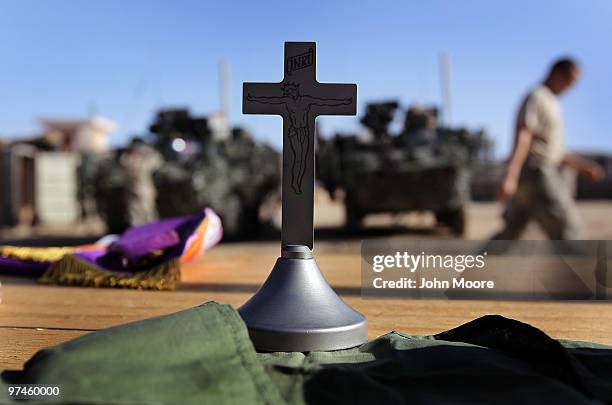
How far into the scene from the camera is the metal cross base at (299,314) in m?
0.68

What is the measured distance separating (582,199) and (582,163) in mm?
16971

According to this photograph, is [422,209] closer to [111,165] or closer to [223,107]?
[111,165]

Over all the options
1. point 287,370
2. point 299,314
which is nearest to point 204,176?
point 299,314

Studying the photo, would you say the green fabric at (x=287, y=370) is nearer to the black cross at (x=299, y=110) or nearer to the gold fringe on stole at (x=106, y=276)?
the black cross at (x=299, y=110)

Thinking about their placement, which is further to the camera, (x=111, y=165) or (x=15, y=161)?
(x=15, y=161)

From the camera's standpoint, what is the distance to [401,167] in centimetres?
707

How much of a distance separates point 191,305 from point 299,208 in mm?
357

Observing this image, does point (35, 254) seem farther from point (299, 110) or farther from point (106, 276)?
point (299, 110)

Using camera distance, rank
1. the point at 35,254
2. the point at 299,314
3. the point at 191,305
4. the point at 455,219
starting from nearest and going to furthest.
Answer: the point at 299,314, the point at 191,305, the point at 35,254, the point at 455,219

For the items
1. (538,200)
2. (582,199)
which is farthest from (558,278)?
(582,199)

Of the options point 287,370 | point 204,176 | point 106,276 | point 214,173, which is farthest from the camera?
point 214,173

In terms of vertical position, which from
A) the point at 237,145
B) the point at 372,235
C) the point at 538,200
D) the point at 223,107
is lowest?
the point at 372,235

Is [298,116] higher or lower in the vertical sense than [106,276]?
higher

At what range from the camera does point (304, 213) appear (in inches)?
A: 30.9
